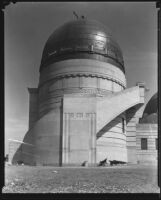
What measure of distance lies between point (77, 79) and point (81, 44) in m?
4.15

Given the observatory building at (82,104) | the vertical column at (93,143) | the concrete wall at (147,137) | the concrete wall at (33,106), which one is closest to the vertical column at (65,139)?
the observatory building at (82,104)

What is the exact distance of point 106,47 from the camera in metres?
34.8

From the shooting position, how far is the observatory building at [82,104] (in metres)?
28.2

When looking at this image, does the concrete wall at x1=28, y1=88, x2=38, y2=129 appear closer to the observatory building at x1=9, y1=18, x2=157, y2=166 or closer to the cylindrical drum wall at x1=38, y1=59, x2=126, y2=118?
the observatory building at x1=9, y1=18, x2=157, y2=166

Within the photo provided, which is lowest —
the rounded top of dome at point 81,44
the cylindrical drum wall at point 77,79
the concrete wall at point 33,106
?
the concrete wall at point 33,106

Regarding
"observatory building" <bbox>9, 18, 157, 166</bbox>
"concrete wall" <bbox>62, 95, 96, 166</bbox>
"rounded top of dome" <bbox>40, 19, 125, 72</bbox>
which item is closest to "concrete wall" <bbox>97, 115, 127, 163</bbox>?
"observatory building" <bbox>9, 18, 157, 166</bbox>

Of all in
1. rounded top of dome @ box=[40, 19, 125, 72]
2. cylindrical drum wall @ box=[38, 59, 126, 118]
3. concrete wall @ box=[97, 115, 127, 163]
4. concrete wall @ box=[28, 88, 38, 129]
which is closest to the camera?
concrete wall @ box=[97, 115, 127, 163]

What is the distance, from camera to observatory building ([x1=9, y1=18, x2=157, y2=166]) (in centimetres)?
2819

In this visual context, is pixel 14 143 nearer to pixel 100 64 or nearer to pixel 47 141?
pixel 47 141

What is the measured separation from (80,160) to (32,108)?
42.9ft

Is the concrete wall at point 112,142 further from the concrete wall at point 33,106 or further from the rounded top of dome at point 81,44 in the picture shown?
the concrete wall at point 33,106
